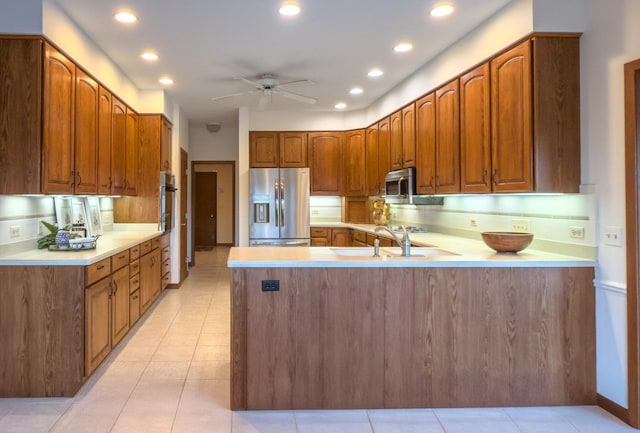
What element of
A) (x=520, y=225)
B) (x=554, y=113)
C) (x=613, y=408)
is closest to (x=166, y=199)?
(x=520, y=225)

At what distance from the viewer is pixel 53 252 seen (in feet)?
10.1

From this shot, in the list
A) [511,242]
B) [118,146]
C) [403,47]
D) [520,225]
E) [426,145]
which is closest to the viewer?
[511,242]

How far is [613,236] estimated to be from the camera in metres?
2.48

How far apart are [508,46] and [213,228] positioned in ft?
31.8

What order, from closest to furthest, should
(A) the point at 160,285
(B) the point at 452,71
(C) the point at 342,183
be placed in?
1. (B) the point at 452,71
2. (A) the point at 160,285
3. (C) the point at 342,183

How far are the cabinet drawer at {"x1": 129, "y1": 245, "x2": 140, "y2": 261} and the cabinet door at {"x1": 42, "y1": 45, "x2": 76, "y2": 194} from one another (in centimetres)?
86

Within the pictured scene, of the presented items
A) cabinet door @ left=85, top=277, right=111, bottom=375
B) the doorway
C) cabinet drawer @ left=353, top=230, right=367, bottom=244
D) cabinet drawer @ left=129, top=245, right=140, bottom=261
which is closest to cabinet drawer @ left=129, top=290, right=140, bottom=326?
cabinet drawer @ left=129, top=245, right=140, bottom=261

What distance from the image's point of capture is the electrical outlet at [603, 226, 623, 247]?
244cm

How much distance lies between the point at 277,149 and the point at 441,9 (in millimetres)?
3747

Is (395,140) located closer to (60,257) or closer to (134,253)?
(134,253)

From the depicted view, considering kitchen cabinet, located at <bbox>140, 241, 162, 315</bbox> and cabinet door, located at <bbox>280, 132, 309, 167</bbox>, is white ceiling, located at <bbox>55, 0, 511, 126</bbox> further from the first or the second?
kitchen cabinet, located at <bbox>140, 241, 162, 315</bbox>

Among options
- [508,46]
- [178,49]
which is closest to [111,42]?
[178,49]

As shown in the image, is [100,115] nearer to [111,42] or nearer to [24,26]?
[111,42]

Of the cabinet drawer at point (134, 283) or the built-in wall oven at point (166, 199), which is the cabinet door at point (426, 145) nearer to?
the cabinet drawer at point (134, 283)
